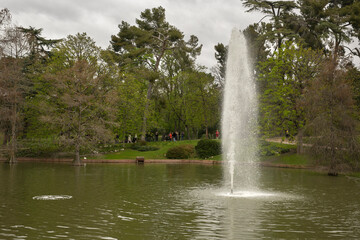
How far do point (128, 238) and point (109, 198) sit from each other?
7.39 meters

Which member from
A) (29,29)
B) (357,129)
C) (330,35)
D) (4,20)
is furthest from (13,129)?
(330,35)

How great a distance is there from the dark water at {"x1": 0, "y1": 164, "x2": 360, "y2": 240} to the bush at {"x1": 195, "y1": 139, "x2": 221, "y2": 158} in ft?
82.1

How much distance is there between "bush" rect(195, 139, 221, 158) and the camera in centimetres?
4828

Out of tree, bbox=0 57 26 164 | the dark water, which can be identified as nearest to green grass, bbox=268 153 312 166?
the dark water

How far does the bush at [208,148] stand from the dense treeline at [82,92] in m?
11.1

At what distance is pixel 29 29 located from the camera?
51719 millimetres

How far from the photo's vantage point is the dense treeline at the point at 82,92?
4012cm

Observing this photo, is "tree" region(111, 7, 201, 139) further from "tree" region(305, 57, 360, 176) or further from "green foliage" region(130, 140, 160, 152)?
"tree" region(305, 57, 360, 176)

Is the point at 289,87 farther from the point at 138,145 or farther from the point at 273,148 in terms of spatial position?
the point at 138,145

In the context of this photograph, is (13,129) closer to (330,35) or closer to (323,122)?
(323,122)

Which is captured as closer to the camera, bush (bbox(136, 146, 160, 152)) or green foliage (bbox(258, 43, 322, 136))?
green foliage (bbox(258, 43, 322, 136))

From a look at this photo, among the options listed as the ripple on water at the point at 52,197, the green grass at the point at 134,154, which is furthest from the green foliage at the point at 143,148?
the ripple on water at the point at 52,197

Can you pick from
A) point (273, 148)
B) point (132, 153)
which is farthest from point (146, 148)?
point (273, 148)

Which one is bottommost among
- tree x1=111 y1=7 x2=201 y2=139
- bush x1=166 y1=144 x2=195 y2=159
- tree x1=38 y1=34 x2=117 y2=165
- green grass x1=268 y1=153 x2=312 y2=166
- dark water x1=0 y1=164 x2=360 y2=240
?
dark water x1=0 y1=164 x2=360 y2=240
